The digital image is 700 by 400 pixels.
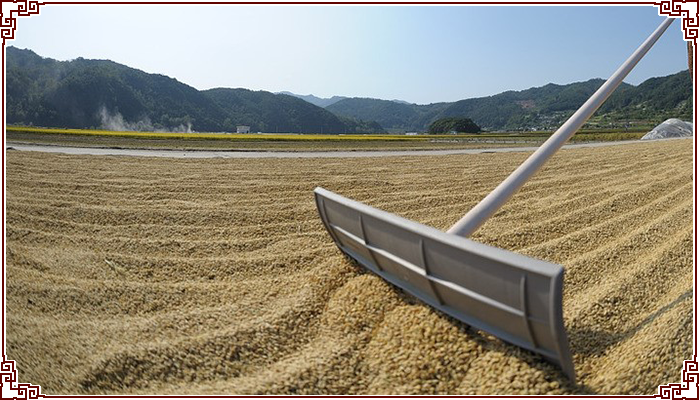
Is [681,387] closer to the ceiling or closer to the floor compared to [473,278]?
closer to the floor

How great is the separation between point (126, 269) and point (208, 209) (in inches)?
93.9

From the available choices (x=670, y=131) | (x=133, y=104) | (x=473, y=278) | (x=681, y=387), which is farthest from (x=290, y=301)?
(x=133, y=104)

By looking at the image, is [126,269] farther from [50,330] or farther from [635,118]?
[635,118]

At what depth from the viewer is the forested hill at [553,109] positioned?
92.4m

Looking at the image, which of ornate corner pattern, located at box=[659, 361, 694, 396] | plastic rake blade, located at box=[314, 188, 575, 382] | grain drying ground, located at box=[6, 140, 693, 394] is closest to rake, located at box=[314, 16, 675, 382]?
plastic rake blade, located at box=[314, 188, 575, 382]

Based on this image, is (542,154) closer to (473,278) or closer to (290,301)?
(473,278)

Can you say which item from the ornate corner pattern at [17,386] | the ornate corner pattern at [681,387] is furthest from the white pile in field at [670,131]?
the ornate corner pattern at [17,386]

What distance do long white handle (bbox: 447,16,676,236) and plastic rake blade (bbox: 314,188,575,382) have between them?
0.48 meters

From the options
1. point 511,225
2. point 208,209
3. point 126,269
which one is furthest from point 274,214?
point 511,225

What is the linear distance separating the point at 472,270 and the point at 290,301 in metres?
1.69

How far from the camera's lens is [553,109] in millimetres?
123562

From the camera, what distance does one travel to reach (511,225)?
19.5ft

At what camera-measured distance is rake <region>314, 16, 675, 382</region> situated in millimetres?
2311

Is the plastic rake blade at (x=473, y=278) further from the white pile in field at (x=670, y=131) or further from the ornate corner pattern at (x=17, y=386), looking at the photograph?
the white pile in field at (x=670, y=131)
